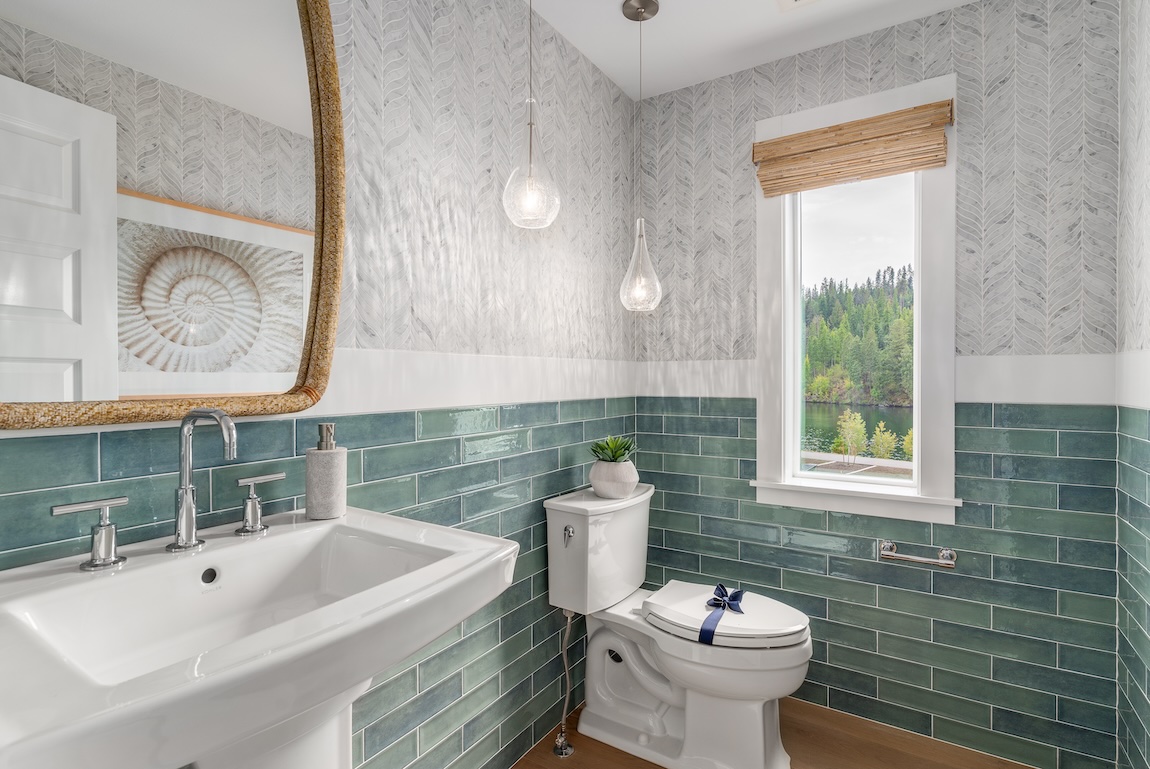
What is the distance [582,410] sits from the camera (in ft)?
7.54

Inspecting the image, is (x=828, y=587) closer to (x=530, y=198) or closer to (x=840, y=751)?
(x=840, y=751)

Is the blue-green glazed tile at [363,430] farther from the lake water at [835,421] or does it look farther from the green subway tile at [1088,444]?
the green subway tile at [1088,444]

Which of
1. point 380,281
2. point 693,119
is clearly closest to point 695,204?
point 693,119

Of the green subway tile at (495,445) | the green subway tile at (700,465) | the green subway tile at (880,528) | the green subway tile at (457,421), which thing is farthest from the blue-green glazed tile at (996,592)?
the green subway tile at (457,421)

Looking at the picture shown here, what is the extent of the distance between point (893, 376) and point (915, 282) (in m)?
0.36

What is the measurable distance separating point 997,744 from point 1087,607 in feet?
1.83

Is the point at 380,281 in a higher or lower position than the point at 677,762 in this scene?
higher

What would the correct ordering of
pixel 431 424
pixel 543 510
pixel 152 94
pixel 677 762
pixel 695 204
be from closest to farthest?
pixel 152 94
pixel 431 424
pixel 677 762
pixel 543 510
pixel 695 204

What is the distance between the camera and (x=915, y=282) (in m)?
2.17

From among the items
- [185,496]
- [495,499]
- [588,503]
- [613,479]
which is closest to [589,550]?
[588,503]

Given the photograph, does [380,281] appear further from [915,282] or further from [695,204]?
[915,282]

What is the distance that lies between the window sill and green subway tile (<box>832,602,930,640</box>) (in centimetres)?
35

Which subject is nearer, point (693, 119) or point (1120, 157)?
point (1120, 157)

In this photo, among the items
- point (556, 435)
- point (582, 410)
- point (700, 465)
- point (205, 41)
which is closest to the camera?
point (205, 41)
